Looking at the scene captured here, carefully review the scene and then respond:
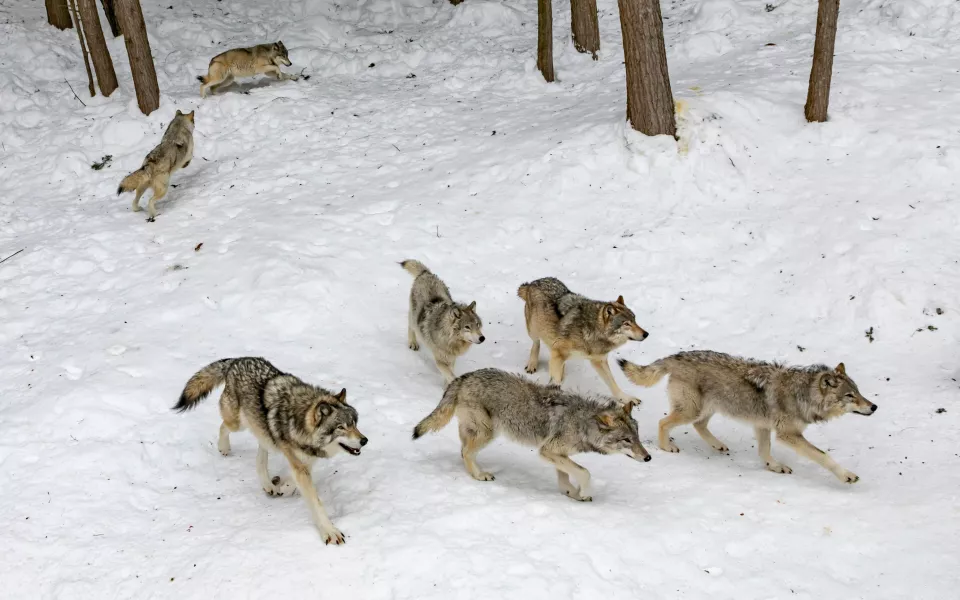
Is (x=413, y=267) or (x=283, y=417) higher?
(x=283, y=417)

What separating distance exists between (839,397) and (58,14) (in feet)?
65.8

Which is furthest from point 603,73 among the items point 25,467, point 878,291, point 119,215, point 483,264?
point 25,467

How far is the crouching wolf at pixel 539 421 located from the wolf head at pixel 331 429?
3.61 feet

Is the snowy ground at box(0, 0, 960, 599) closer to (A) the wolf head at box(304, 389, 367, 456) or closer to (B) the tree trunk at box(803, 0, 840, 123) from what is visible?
(B) the tree trunk at box(803, 0, 840, 123)

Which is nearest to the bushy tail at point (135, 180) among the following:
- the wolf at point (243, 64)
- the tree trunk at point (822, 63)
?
the wolf at point (243, 64)

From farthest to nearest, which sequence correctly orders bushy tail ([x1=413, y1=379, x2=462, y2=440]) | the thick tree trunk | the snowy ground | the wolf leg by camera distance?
the thick tree trunk
the wolf leg
bushy tail ([x1=413, y1=379, x2=462, y2=440])
the snowy ground

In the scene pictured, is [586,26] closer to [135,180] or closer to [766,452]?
[135,180]

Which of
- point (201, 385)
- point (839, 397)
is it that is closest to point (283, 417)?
point (201, 385)

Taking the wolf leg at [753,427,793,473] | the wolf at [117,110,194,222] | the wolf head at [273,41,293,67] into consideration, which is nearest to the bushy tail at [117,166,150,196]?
the wolf at [117,110,194,222]

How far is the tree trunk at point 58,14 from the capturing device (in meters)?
19.1

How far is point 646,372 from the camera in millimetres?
8820

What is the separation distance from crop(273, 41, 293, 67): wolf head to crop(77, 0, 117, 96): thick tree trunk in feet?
11.7

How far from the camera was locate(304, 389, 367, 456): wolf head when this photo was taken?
23.0ft

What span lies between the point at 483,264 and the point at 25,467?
270 inches
